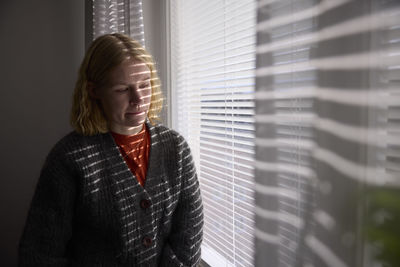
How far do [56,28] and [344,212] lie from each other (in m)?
1.84

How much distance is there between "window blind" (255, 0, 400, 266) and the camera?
20.5 inches

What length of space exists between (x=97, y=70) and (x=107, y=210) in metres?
0.46

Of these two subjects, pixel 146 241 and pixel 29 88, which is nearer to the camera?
pixel 146 241

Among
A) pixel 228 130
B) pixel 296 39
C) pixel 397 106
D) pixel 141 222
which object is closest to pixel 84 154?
pixel 141 222

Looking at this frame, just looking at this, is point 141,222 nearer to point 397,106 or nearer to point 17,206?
point 397,106

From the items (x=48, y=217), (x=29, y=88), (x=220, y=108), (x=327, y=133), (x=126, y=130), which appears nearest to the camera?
(x=327, y=133)

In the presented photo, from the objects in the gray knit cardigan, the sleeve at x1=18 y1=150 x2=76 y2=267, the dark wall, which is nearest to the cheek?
the gray knit cardigan

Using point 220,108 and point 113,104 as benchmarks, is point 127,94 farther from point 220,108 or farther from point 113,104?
point 220,108

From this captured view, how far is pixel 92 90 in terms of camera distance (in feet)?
3.23

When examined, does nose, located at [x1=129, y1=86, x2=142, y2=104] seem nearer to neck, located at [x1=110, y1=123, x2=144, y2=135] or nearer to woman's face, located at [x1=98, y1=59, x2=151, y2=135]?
woman's face, located at [x1=98, y1=59, x2=151, y2=135]

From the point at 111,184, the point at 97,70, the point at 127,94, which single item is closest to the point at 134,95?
the point at 127,94

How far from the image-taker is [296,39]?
68 centimetres

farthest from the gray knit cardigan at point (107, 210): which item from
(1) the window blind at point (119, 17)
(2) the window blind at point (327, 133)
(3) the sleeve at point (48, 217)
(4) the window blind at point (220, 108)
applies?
(1) the window blind at point (119, 17)

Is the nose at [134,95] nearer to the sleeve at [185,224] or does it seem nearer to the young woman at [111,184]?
the young woman at [111,184]
